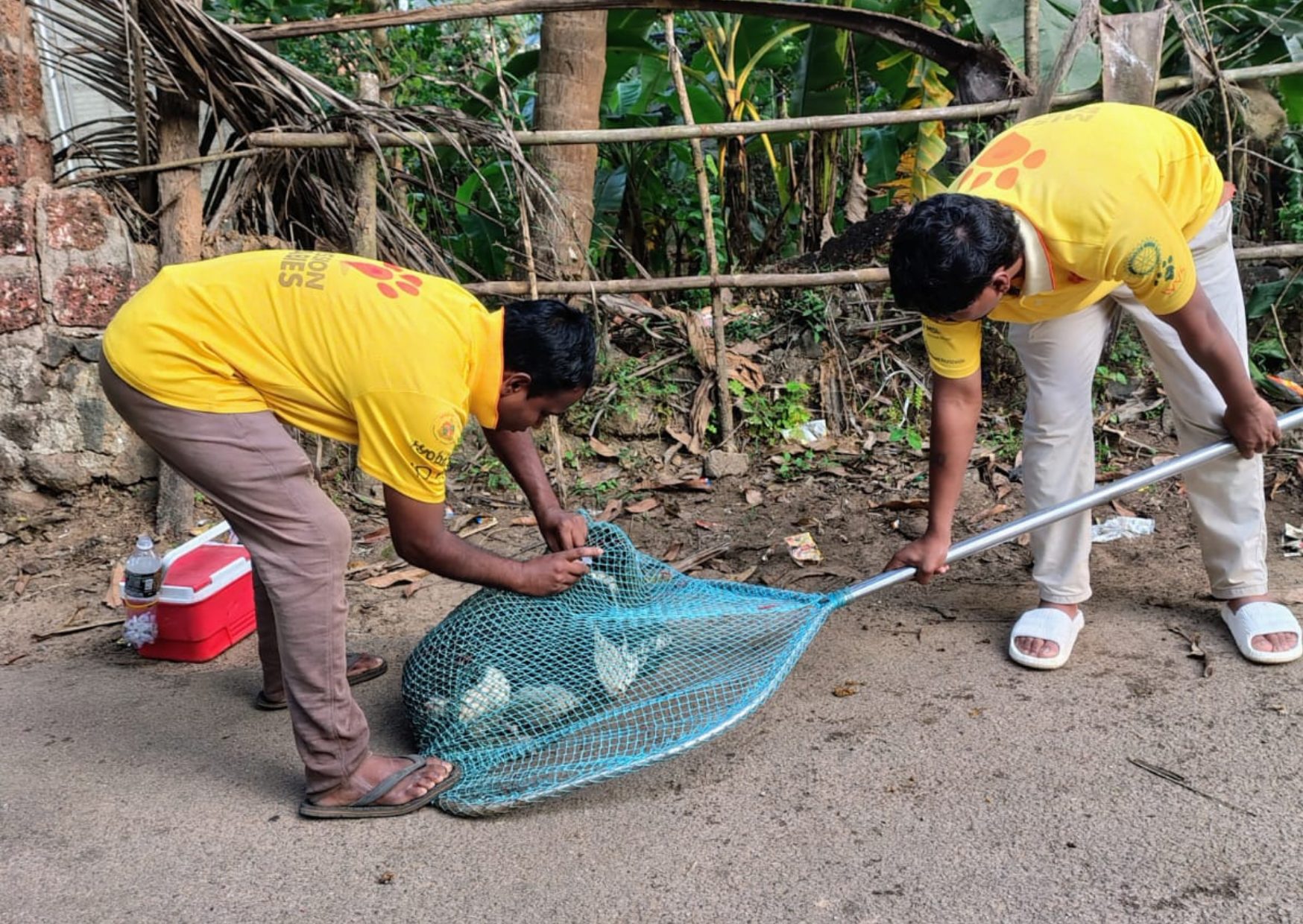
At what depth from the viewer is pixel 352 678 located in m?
2.74

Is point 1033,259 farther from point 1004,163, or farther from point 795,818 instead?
point 795,818

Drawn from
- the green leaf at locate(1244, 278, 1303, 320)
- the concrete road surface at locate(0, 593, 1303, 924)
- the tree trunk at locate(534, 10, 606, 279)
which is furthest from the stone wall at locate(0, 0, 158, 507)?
the green leaf at locate(1244, 278, 1303, 320)

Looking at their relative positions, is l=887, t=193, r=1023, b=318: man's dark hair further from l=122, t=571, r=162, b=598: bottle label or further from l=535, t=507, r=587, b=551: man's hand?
l=122, t=571, r=162, b=598: bottle label

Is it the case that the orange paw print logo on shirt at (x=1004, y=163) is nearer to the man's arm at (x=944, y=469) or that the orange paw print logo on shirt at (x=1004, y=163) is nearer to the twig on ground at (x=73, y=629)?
the man's arm at (x=944, y=469)

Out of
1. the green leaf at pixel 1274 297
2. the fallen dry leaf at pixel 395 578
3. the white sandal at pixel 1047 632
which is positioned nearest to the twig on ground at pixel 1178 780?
the white sandal at pixel 1047 632

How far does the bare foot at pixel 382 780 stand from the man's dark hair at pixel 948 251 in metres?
1.46

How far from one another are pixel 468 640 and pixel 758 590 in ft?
2.48

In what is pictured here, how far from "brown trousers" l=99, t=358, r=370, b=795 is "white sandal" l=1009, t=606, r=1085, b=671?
171 cm


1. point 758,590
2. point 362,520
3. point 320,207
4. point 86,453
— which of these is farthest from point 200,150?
point 758,590

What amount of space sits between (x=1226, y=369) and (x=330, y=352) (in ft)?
6.52

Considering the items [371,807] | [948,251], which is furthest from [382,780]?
[948,251]

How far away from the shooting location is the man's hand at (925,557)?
2.45m

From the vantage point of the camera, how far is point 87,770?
7.64 feet

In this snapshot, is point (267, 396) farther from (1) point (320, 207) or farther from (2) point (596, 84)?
(2) point (596, 84)
